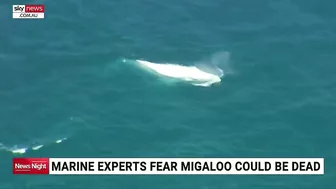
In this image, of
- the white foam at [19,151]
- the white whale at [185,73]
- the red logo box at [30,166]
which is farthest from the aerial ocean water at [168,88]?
the red logo box at [30,166]

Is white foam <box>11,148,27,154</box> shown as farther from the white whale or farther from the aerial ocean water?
the white whale

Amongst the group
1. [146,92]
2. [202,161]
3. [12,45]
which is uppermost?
[12,45]

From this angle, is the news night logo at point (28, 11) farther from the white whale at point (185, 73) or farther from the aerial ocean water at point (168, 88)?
the white whale at point (185, 73)

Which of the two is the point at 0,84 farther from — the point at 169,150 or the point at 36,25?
the point at 169,150

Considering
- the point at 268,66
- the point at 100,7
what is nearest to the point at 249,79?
the point at 268,66

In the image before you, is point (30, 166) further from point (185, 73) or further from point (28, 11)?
point (28, 11)

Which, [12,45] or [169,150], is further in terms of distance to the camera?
[12,45]

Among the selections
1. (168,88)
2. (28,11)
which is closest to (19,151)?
(168,88)
